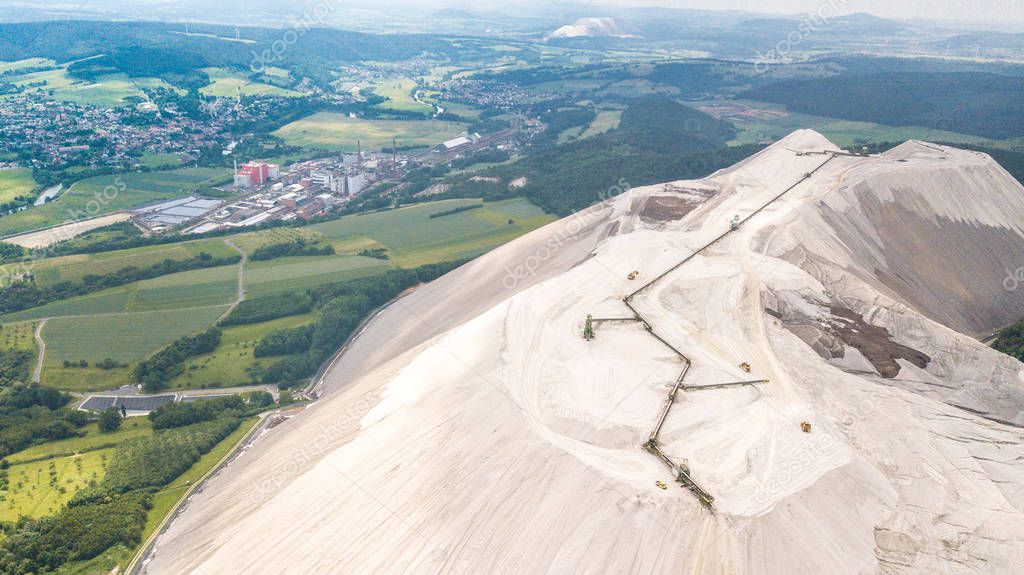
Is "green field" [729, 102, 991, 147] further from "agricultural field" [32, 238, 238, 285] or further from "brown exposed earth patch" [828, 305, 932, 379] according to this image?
"agricultural field" [32, 238, 238, 285]

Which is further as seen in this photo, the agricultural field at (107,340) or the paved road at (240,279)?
the paved road at (240,279)

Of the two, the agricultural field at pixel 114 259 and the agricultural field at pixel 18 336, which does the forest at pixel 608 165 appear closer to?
the agricultural field at pixel 114 259

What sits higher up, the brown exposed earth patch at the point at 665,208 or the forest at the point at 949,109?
the brown exposed earth patch at the point at 665,208

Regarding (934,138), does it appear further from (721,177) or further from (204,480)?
(204,480)

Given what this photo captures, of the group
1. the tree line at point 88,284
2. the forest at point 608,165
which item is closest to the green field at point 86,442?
the tree line at point 88,284

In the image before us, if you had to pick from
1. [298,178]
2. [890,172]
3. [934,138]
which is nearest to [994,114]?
[934,138]

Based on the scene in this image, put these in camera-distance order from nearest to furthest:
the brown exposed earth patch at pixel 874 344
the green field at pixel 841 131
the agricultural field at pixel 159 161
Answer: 1. the brown exposed earth patch at pixel 874 344
2. the agricultural field at pixel 159 161
3. the green field at pixel 841 131
